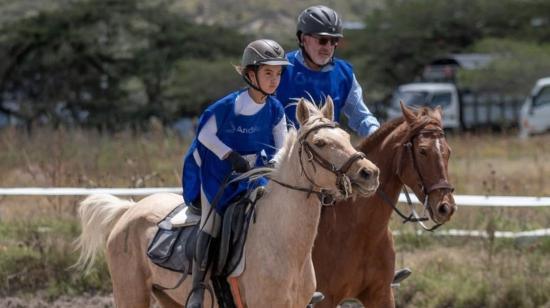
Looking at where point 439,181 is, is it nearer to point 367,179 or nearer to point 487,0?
point 367,179

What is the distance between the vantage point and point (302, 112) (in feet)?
20.5

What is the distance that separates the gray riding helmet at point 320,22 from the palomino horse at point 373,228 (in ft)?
2.40

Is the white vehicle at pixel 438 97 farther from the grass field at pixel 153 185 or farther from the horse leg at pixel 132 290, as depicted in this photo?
the horse leg at pixel 132 290

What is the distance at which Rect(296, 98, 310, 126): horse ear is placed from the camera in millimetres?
6223

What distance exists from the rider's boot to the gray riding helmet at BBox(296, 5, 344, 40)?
5.87ft

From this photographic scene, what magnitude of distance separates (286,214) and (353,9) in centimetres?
4972

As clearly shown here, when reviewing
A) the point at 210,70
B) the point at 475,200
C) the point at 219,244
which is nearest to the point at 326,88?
the point at 219,244

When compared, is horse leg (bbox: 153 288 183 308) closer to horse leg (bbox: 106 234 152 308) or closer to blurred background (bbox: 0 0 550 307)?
horse leg (bbox: 106 234 152 308)

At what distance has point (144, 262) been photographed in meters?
7.38

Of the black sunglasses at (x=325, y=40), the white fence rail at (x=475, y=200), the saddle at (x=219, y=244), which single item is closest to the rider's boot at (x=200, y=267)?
the saddle at (x=219, y=244)

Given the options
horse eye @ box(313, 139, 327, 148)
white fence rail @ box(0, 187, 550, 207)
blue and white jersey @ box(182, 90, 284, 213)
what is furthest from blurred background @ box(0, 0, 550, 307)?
horse eye @ box(313, 139, 327, 148)

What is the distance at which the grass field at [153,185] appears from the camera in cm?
995

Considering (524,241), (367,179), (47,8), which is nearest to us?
(367,179)

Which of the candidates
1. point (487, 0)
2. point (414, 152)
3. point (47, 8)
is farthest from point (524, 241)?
point (487, 0)
